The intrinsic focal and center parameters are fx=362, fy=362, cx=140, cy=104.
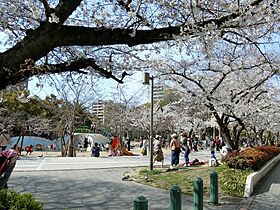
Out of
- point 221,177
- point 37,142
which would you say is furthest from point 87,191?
point 37,142

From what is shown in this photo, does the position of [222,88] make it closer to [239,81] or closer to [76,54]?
[239,81]

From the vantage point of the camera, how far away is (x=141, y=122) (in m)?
42.6

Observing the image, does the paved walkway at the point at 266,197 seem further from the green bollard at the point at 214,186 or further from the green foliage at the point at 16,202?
the green foliage at the point at 16,202

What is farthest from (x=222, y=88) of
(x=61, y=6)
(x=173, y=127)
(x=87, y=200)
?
(x=173, y=127)

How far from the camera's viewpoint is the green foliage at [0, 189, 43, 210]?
4086 millimetres

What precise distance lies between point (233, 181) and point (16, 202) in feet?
26.8

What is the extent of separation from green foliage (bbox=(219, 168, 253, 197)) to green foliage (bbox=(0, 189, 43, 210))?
752 centimetres

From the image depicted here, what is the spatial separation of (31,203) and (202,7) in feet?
11.8

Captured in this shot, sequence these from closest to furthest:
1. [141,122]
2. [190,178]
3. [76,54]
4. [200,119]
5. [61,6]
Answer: [61,6]
[76,54]
[190,178]
[200,119]
[141,122]

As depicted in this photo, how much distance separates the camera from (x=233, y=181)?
36.1 feet

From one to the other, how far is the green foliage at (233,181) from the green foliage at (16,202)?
24.7 feet

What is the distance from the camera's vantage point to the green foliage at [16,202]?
4.09m

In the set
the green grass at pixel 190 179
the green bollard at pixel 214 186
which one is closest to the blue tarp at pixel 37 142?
the green grass at pixel 190 179

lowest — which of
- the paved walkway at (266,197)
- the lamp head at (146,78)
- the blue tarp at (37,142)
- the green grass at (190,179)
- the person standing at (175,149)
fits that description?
the paved walkway at (266,197)
